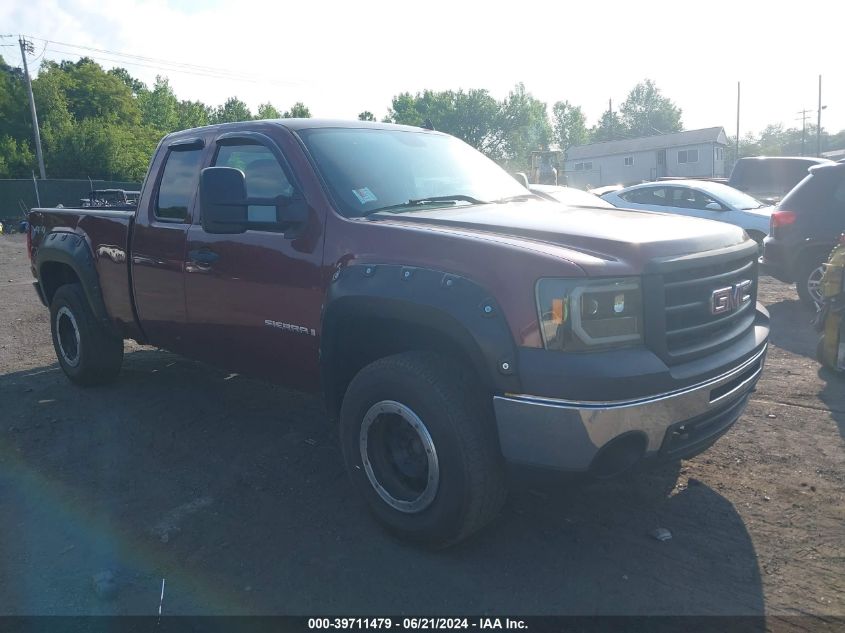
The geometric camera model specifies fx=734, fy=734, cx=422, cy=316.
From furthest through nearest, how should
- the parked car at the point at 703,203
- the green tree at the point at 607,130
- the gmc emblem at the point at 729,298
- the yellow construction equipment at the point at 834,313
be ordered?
the green tree at the point at 607,130
the parked car at the point at 703,203
the yellow construction equipment at the point at 834,313
the gmc emblem at the point at 729,298

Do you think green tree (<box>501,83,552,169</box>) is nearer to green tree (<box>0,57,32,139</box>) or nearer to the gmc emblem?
green tree (<box>0,57,32,139</box>)

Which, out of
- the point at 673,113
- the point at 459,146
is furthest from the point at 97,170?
the point at 673,113

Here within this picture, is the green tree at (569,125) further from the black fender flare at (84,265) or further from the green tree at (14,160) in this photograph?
the black fender flare at (84,265)

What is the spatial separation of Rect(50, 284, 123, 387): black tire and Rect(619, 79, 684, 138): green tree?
349 ft

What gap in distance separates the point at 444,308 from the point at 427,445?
2.03 feet

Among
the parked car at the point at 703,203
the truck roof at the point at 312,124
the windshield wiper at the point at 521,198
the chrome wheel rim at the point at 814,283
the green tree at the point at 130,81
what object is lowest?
the chrome wheel rim at the point at 814,283

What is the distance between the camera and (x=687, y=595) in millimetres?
3041

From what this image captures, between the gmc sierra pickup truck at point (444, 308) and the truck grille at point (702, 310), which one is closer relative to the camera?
the gmc sierra pickup truck at point (444, 308)

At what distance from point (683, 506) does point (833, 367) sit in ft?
9.65

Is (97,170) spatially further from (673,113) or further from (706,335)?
(673,113)

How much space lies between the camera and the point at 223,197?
12.4 feet

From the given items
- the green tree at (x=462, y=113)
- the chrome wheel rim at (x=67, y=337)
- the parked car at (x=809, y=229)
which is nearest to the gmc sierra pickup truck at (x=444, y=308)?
the chrome wheel rim at (x=67, y=337)

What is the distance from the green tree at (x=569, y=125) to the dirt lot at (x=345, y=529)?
112 meters

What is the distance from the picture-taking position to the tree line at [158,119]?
41.5 m
